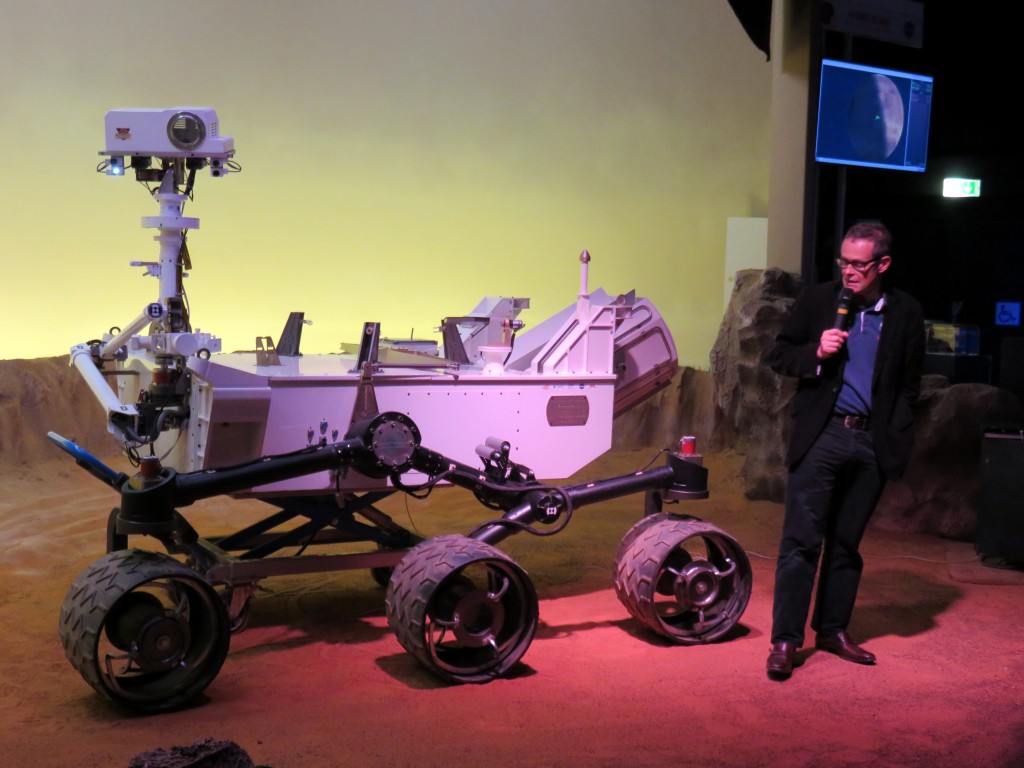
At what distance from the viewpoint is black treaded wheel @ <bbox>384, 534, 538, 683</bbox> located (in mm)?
3891

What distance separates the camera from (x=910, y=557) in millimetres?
6504

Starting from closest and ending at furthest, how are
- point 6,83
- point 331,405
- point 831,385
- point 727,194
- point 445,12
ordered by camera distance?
point 831,385, point 331,405, point 6,83, point 445,12, point 727,194

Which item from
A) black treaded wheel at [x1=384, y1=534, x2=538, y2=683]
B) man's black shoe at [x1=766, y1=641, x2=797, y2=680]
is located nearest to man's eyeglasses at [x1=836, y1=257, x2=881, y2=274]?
man's black shoe at [x1=766, y1=641, x2=797, y2=680]

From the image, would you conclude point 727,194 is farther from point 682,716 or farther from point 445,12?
point 682,716

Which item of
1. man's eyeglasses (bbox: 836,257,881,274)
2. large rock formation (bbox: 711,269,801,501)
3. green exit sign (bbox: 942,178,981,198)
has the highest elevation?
green exit sign (bbox: 942,178,981,198)

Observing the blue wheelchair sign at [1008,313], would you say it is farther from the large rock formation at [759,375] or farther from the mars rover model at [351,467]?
the mars rover model at [351,467]

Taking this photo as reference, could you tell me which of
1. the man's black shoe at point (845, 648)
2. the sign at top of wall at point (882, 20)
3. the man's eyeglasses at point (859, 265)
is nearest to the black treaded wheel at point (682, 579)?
the man's black shoe at point (845, 648)

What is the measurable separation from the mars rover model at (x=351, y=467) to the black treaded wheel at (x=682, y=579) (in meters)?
0.01

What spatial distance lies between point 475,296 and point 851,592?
6141mm

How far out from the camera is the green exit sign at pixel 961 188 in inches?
298

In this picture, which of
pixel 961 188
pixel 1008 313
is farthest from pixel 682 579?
pixel 961 188

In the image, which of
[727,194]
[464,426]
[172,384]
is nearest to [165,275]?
[172,384]

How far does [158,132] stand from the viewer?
14.4ft

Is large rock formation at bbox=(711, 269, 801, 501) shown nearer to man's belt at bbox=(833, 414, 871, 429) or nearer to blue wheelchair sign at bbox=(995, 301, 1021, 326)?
blue wheelchair sign at bbox=(995, 301, 1021, 326)
